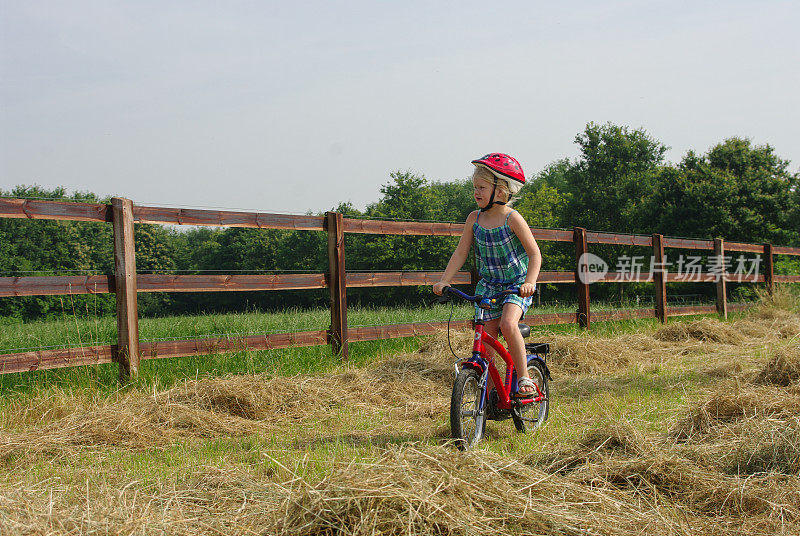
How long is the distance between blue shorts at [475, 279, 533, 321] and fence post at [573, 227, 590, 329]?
5.32 metres

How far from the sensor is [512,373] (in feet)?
11.9

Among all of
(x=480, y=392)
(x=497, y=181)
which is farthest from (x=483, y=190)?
(x=480, y=392)

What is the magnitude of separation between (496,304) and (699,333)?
A: 20.2 feet

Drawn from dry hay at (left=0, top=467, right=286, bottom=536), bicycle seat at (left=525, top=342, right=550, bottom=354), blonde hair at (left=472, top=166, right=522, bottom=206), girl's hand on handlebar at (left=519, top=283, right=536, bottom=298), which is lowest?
dry hay at (left=0, top=467, right=286, bottom=536)

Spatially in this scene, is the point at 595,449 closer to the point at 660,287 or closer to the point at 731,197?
the point at 660,287

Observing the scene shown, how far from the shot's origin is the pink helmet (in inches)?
136

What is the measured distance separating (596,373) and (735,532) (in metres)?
4.13

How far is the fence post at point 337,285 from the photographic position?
19.7ft

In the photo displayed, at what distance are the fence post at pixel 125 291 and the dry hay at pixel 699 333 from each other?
22.3 feet

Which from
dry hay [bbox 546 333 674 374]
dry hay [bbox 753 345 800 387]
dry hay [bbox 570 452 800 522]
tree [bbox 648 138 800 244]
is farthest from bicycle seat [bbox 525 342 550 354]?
tree [bbox 648 138 800 244]

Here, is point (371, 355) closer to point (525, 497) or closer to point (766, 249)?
point (525, 497)

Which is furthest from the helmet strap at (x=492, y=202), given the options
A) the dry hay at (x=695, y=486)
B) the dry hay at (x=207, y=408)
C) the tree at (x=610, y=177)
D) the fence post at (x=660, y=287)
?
the tree at (x=610, y=177)

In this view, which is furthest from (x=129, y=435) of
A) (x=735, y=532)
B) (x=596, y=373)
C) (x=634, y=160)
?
(x=634, y=160)

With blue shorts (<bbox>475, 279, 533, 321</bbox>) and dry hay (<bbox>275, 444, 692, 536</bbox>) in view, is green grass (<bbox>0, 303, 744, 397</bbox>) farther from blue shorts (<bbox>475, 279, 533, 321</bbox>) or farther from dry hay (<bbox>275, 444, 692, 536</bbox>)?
dry hay (<bbox>275, 444, 692, 536</bbox>)
